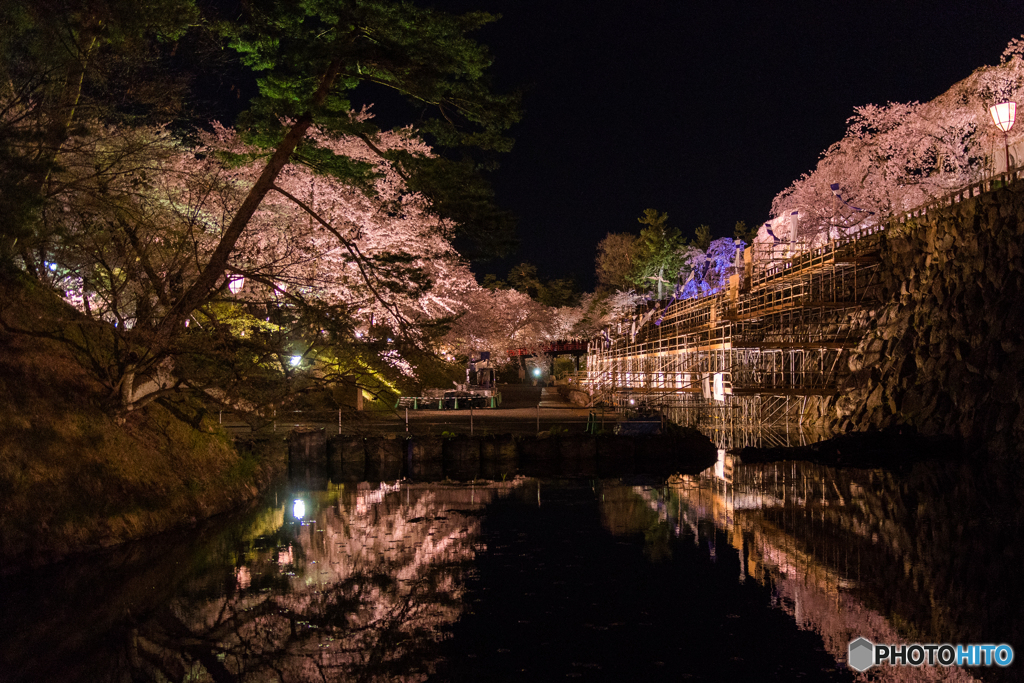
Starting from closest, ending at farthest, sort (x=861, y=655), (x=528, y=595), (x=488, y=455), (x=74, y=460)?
(x=861, y=655), (x=528, y=595), (x=74, y=460), (x=488, y=455)

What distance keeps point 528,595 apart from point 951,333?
20.8 m

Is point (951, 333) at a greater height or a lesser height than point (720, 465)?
greater

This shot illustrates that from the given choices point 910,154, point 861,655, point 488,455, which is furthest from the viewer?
point 910,154

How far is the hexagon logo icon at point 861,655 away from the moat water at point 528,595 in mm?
116

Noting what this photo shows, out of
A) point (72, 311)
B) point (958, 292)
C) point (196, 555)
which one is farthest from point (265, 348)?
point (958, 292)

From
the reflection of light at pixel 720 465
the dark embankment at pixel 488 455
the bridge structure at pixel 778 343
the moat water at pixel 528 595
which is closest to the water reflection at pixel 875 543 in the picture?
the moat water at pixel 528 595

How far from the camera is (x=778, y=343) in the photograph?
30.7 meters

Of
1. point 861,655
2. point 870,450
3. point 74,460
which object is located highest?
point 74,460

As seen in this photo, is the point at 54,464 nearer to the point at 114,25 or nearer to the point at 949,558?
the point at 114,25

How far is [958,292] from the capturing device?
2467 centimetres

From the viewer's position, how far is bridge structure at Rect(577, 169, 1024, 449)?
3042cm

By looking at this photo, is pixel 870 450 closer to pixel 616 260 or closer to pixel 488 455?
pixel 488 455

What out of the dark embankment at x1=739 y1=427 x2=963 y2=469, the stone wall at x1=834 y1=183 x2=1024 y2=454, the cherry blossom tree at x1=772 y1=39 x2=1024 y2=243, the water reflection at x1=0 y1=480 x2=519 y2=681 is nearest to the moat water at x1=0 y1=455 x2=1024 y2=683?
the water reflection at x1=0 y1=480 x2=519 y2=681

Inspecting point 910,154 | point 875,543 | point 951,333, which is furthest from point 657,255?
point 875,543
